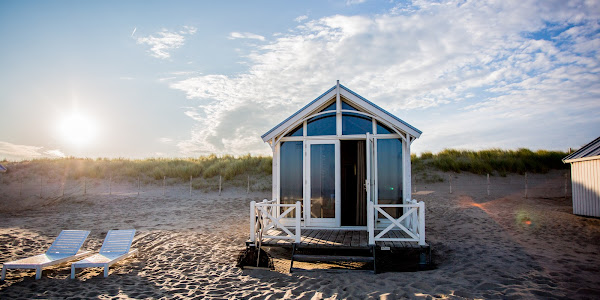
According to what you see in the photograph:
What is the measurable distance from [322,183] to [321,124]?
5.41ft

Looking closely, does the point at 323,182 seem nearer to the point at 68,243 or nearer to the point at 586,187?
the point at 68,243

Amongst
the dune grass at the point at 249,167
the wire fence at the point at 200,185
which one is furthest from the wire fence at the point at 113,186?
the dune grass at the point at 249,167

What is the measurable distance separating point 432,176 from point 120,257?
19.4 metres

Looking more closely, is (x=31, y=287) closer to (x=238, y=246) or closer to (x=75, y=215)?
(x=238, y=246)

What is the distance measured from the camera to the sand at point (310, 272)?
6.48 metres

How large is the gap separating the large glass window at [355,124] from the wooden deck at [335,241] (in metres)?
2.74

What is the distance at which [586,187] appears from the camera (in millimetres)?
13031

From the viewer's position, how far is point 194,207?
18.3 metres

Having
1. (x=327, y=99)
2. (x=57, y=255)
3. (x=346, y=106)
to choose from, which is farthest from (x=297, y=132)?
(x=57, y=255)

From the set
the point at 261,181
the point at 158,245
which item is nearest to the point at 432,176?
the point at 261,181

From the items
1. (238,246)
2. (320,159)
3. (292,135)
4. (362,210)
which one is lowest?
(238,246)

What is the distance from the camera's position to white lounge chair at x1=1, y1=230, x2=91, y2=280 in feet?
23.9

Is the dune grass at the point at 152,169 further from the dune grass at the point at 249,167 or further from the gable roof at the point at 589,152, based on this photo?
the gable roof at the point at 589,152

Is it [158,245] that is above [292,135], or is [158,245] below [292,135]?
below
